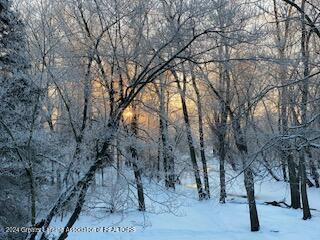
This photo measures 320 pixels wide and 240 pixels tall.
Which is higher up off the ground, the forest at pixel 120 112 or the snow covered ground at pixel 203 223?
the forest at pixel 120 112

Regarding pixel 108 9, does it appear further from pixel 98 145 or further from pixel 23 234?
pixel 23 234

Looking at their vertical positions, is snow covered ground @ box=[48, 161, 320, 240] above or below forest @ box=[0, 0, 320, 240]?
below

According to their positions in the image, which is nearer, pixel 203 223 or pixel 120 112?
pixel 120 112

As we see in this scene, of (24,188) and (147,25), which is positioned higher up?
(147,25)

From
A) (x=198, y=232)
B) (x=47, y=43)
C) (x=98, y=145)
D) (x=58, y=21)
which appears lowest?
(x=198, y=232)

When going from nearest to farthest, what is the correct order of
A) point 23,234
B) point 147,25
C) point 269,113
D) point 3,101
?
point 3,101, point 23,234, point 147,25, point 269,113

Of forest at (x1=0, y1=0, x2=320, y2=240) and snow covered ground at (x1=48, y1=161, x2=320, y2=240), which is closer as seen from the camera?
forest at (x1=0, y1=0, x2=320, y2=240)

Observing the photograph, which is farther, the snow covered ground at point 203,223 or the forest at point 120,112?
the snow covered ground at point 203,223

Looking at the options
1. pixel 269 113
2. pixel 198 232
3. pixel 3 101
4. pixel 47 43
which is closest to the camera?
pixel 3 101

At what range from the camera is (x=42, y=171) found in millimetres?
12930

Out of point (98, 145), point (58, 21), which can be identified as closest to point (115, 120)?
point (98, 145)

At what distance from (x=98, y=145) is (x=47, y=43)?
4919 mm

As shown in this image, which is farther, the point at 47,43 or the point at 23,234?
the point at 47,43

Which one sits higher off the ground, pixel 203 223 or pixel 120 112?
pixel 120 112
